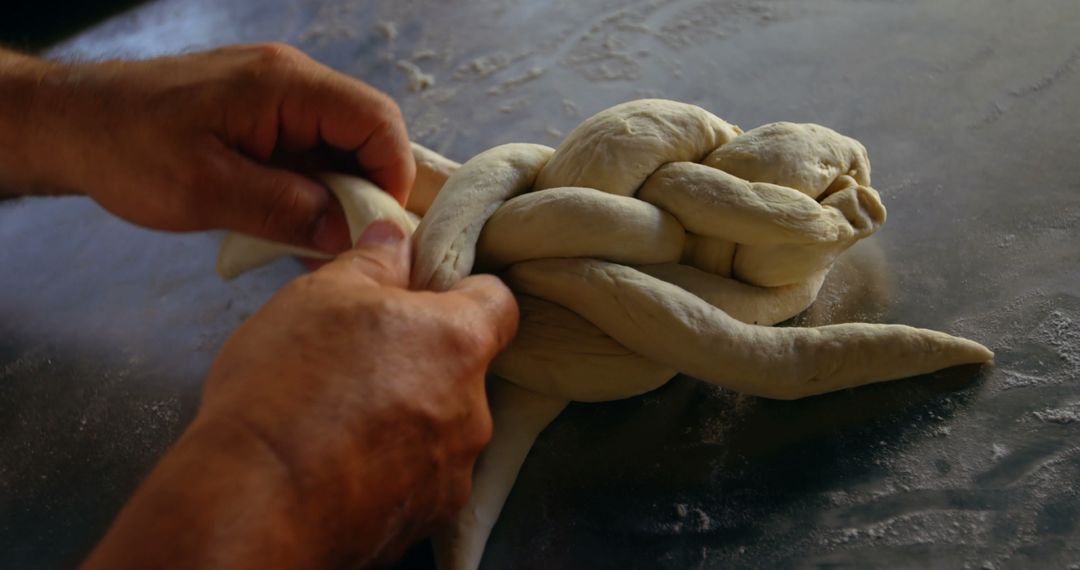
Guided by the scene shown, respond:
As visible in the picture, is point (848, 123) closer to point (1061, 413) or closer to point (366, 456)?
point (1061, 413)

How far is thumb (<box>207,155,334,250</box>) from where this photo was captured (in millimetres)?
1325

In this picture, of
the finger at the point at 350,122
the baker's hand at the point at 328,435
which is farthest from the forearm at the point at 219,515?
the finger at the point at 350,122

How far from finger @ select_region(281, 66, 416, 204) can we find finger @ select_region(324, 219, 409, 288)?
0.77 ft

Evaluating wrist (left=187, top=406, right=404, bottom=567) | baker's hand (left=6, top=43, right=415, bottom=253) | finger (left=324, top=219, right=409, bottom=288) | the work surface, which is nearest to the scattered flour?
the work surface

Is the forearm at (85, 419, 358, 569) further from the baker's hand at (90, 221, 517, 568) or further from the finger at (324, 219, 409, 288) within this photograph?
the finger at (324, 219, 409, 288)

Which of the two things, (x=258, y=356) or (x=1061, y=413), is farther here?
(x=1061, y=413)

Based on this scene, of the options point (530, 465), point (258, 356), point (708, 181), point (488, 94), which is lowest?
point (530, 465)

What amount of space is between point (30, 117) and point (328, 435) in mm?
1039

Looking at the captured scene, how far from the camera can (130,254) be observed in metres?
1.86

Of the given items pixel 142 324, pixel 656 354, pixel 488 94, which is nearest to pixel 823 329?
pixel 656 354

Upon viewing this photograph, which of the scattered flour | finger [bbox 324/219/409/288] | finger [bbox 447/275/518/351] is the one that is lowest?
the scattered flour

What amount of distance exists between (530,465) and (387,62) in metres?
1.36

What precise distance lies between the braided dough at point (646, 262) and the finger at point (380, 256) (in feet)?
0.10

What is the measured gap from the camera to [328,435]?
0.90 metres
